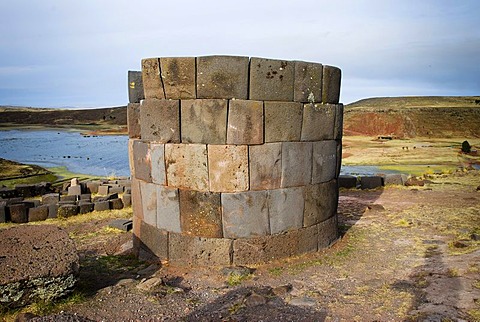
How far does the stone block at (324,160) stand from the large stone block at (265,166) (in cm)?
85

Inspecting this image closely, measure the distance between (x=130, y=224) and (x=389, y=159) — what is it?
21.0 m

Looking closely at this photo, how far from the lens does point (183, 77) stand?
6266mm

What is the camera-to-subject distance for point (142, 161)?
7.12 m

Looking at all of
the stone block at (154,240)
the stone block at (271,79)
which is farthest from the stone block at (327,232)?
the stone block at (154,240)

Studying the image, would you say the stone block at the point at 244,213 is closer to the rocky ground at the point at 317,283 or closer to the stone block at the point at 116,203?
the rocky ground at the point at 317,283

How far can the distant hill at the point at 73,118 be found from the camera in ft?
259

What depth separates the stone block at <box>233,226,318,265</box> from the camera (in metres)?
6.49

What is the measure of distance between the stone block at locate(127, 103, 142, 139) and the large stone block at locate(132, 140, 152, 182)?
7.6 inches

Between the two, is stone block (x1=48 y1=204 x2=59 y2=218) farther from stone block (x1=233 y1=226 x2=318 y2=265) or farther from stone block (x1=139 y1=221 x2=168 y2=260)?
stone block (x1=233 y1=226 x2=318 y2=265)

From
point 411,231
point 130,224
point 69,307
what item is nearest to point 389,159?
point 411,231

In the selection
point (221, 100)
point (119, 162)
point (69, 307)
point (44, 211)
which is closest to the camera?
point (69, 307)

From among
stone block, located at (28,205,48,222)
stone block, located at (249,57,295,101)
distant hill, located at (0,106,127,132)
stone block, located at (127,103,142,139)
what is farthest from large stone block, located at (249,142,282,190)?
distant hill, located at (0,106,127,132)

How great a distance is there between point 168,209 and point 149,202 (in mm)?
518

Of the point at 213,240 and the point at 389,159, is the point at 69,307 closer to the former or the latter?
the point at 213,240
